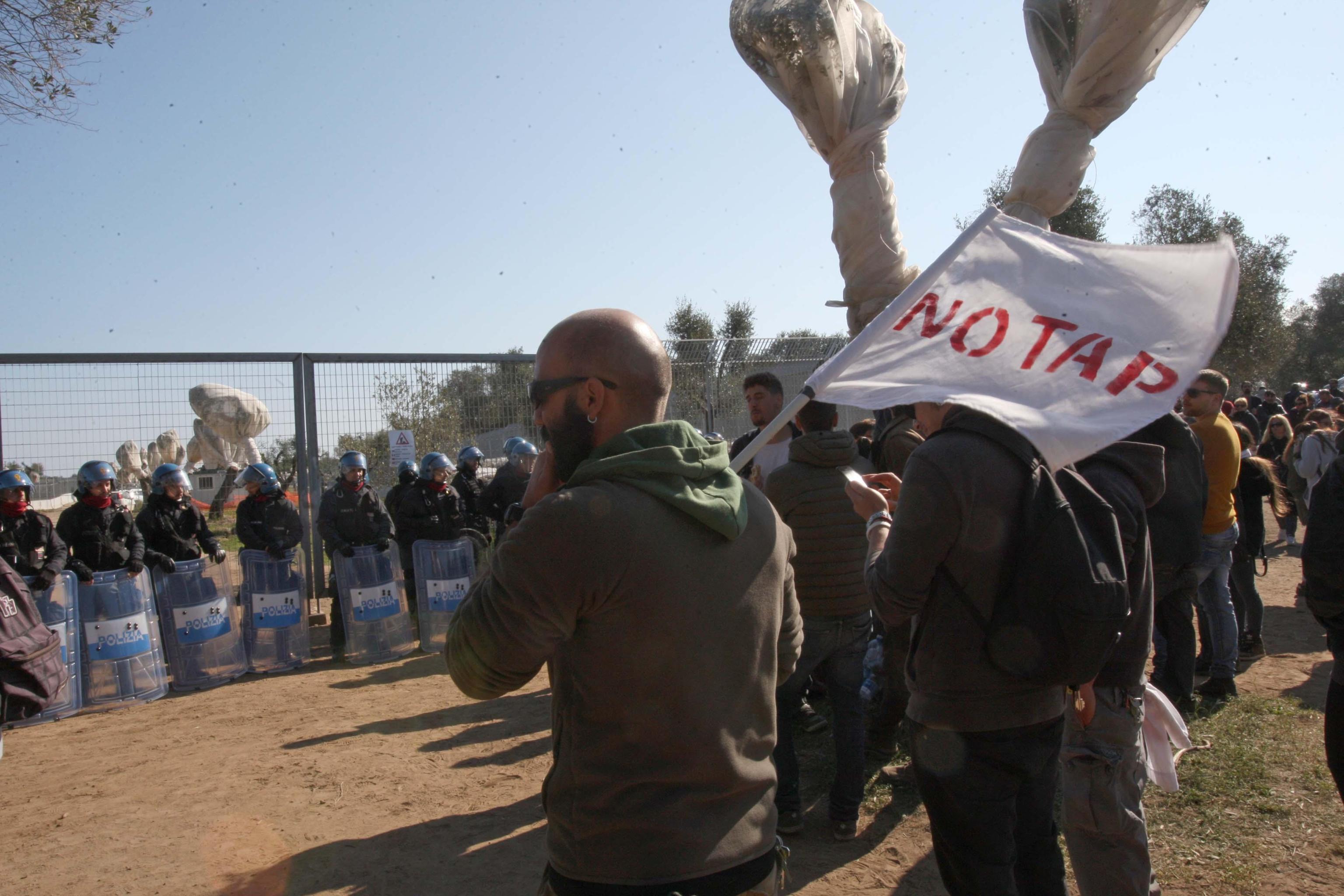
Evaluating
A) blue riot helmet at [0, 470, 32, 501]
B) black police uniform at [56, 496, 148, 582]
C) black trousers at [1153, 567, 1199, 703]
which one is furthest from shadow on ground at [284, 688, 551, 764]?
black trousers at [1153, 567, 1199, 703]

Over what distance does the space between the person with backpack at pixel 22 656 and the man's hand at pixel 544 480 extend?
189 inches

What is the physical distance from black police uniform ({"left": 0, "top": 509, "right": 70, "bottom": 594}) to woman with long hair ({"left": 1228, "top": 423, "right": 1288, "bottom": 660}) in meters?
9.04

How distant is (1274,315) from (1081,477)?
114ft

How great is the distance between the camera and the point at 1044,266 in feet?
8.39

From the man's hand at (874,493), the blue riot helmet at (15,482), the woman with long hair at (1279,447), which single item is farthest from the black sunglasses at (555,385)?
the woman with long hair at (1279,447)

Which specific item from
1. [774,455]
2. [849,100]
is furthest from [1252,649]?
[849,100]

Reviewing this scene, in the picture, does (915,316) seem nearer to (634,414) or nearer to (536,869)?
(634,414)

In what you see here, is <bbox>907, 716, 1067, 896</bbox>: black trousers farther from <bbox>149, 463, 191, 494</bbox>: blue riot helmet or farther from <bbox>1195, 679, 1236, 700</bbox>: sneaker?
<bbox>149, 463, 191, 494</bbox>: blue riot helmet

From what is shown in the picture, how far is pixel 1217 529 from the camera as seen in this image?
19.1 ft

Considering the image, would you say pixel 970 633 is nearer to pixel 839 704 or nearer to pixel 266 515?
pixel 839 704

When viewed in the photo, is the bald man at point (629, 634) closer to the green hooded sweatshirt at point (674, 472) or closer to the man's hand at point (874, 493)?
the green hooded sweatshirt at point (674, 472)

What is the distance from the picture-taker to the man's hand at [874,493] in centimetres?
290

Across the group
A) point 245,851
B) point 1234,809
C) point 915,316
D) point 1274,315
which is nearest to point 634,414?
point 915,316

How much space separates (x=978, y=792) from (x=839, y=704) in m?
1.88
